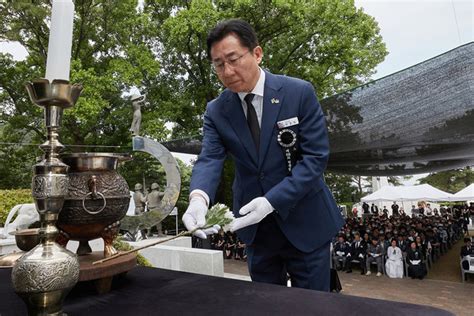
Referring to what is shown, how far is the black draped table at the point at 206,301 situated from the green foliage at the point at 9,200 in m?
7.82

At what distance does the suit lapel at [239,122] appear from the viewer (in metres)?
1.44

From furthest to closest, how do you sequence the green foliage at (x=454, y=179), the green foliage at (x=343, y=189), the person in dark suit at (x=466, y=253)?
1. the green foliage at (x=454, y=179)
2. the green foliage at (x=343, y=189)
3. the person in dark suit at (x=466, y=253)

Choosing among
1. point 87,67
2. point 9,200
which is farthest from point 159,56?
point 9,200

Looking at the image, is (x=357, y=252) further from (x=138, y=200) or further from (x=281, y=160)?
(x=281, y=160)

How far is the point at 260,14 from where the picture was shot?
36.5ft

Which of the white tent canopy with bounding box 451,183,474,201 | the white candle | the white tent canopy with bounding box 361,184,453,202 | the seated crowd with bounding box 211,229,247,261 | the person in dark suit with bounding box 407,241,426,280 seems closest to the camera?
the white candle

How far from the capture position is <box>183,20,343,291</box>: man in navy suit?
1.35 meters

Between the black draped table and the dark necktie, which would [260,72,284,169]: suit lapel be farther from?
the black draped table

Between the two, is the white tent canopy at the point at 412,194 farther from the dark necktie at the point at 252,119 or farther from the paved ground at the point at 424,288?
the dark necktie at the point at 252,119

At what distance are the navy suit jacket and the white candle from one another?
63 cm

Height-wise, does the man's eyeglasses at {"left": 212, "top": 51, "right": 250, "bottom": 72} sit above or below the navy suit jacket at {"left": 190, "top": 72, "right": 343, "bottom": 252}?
above

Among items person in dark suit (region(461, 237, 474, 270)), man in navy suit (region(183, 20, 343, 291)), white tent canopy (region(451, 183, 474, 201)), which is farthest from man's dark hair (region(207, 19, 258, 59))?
white tent canopy (region(451, 183, 474, 201))

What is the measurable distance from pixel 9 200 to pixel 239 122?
8.35 meters

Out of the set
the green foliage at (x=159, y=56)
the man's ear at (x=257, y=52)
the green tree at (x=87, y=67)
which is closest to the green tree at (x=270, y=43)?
the green foliage at (x=159, y=56)
